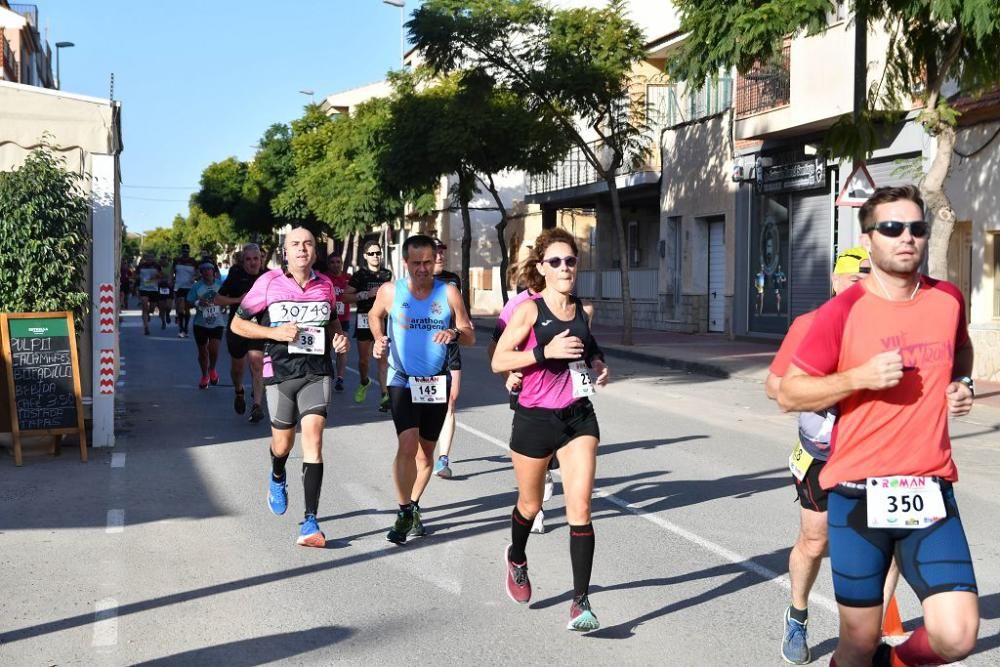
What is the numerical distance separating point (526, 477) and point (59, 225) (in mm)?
6757

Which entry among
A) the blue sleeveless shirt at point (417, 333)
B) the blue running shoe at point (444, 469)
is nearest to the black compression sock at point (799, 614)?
the blue sleeveless shirt at point (417, 333)

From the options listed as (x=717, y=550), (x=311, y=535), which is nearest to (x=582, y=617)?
(x=717, y=550)

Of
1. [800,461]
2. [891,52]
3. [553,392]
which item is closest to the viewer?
[800,461]

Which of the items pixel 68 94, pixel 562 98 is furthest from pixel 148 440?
pixel 562 98

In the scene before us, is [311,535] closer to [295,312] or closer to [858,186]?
[295,312]

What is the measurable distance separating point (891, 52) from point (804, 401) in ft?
42.1

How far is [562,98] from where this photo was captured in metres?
27.3

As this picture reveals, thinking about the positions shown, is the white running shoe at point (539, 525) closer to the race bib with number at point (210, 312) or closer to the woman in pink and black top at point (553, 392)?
the woman in pink and black top at point (553, 392)

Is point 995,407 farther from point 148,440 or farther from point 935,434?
point 935,434

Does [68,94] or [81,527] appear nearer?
[81,527]

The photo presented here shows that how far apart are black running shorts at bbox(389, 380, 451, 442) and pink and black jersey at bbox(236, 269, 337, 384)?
0.57 m

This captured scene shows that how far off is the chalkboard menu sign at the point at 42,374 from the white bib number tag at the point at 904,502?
8.48 meters

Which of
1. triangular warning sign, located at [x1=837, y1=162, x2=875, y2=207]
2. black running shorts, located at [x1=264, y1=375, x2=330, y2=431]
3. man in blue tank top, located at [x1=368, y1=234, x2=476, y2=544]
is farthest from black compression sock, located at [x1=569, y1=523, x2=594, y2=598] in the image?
triangular warning sign, located at [x1=837, y1=162, x2=875, y2=207]

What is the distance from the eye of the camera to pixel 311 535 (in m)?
7.55
